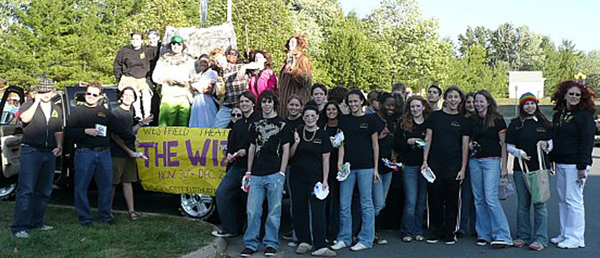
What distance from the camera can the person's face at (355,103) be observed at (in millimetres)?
6730

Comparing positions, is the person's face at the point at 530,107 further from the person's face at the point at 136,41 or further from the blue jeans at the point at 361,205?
the person's face at the point at 136,41

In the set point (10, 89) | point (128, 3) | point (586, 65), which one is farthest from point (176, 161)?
point (586, 65)

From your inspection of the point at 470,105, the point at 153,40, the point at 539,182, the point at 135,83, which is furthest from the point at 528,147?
the point at 153,40

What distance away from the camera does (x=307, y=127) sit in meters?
6.50

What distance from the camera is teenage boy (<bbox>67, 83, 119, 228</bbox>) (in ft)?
23.4

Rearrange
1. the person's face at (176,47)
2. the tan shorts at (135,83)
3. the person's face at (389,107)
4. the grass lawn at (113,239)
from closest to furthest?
the grass lawn at (113,239)
the person's face at (389,107)
the person's face at (176,47)
the tan shorts at (135,83)

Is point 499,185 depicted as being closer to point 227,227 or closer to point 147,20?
point 227,227

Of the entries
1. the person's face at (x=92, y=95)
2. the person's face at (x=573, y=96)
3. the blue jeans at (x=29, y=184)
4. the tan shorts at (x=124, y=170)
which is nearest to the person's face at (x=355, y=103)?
the person's face at (x=573, y=96)

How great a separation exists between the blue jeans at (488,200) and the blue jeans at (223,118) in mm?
3270

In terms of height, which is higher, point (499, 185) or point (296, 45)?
point (296, 45)

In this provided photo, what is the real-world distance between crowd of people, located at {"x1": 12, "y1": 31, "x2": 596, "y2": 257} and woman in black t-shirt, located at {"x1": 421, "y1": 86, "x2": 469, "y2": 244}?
12 millimetres

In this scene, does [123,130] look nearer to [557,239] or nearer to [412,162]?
[412,162]

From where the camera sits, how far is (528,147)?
678 cm

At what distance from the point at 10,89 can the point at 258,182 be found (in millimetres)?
4599
